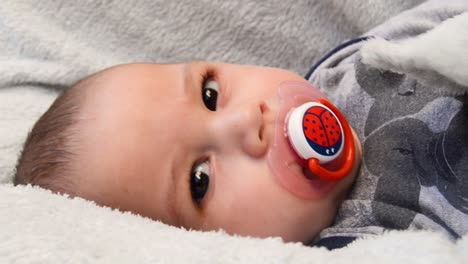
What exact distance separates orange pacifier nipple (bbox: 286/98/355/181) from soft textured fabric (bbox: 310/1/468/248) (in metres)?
0.06

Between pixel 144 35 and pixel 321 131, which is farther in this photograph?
pixel 144 35

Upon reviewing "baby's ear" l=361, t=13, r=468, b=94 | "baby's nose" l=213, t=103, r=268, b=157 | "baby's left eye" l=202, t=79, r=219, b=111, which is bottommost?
"baby's nose" l=213, t=103, r=268, b=157

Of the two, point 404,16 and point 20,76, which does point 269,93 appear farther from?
point 20,76

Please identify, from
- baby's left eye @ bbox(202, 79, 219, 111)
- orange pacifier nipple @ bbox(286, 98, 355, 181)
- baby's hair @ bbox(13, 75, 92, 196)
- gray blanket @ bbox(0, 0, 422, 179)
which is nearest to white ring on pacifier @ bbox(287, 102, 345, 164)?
orange pacifier nipple @ bbox(286, 98, 355, 181)

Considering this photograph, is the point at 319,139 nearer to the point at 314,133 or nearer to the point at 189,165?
the point at 314,133

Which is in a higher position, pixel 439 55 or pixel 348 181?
pixel 439 55

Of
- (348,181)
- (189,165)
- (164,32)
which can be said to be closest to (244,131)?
(189,165)

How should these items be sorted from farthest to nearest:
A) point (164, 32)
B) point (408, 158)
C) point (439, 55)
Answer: point (164, 32)
point (408, 158)
point (439, 55)

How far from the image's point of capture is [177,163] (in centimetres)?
83

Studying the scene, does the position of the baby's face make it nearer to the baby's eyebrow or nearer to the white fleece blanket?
the baby's eyebrow

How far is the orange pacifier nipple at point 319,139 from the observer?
0.83m

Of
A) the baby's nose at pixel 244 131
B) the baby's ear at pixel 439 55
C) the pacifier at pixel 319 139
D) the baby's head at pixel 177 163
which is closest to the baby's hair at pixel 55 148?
the baby's head at pixel 177 163

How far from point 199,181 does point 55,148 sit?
22 centimetres

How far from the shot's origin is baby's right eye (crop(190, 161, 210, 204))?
84 centimetres
